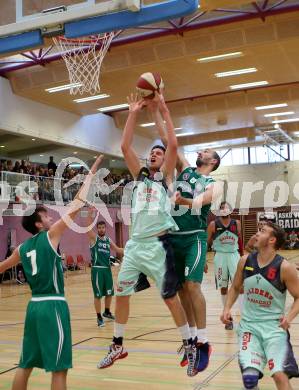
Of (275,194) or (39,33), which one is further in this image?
(275,194)

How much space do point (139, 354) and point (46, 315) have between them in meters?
3.16

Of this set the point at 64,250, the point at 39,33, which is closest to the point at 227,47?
the point at 39,33

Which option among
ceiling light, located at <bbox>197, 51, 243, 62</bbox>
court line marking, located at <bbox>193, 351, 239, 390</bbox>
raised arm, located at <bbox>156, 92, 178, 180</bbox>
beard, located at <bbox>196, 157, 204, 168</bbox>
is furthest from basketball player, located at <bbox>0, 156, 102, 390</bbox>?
ceiling light, located at <bbox>197, 51, 243, 62</bbox>

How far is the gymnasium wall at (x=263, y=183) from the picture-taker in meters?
33.9

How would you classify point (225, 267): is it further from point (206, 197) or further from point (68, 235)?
point (68, 235)

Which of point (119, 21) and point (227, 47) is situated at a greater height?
point (227, 47)

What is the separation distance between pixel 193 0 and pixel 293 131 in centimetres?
2401

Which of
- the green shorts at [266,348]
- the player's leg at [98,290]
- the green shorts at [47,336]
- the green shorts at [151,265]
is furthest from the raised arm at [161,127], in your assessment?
the player's leg at [98,290]

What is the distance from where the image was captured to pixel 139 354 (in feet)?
22.9

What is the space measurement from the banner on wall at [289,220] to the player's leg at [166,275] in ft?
92.8

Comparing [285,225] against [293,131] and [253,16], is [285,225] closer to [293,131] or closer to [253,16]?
[293,131]

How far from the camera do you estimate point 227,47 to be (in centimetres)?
1540

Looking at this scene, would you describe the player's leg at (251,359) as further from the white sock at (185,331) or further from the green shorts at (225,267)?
the green shorts at (225,267)

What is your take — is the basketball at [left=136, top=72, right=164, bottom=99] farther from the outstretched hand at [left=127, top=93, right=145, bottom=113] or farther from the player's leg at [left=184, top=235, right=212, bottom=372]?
the player's leg at [left=184, top=235, right=212, bottom=372]
